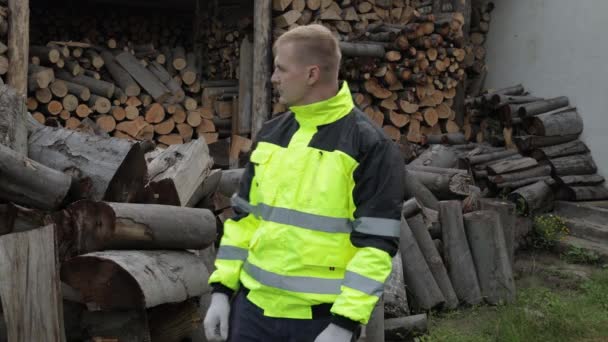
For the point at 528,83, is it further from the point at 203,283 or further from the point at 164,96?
the point at 203,283

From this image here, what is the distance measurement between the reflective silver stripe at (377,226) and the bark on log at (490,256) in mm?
3436

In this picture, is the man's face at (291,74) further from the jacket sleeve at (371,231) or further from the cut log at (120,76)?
the cut log at (120,76)

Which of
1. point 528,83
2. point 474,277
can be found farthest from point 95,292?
point 528,83

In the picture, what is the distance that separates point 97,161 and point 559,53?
19.8 ft

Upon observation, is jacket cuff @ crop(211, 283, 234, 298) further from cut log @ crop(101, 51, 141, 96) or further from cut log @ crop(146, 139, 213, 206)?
cut log @ crop(101, 51, 141, 96)

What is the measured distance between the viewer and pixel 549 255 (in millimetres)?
6766

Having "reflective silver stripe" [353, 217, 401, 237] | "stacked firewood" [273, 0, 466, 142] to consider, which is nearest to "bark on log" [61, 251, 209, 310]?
"reflective silver stripe" [353, 217, 401, 237]

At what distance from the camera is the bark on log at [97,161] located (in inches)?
169

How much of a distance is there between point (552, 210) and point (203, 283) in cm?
483

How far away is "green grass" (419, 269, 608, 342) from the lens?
4594 mm

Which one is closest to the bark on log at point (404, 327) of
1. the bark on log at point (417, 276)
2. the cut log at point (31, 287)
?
the bark on log at point (417, 276)

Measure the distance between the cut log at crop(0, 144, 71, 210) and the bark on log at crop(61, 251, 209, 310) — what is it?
0.59m

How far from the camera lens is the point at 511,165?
7.62 metres

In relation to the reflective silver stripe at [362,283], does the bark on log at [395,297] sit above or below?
below
